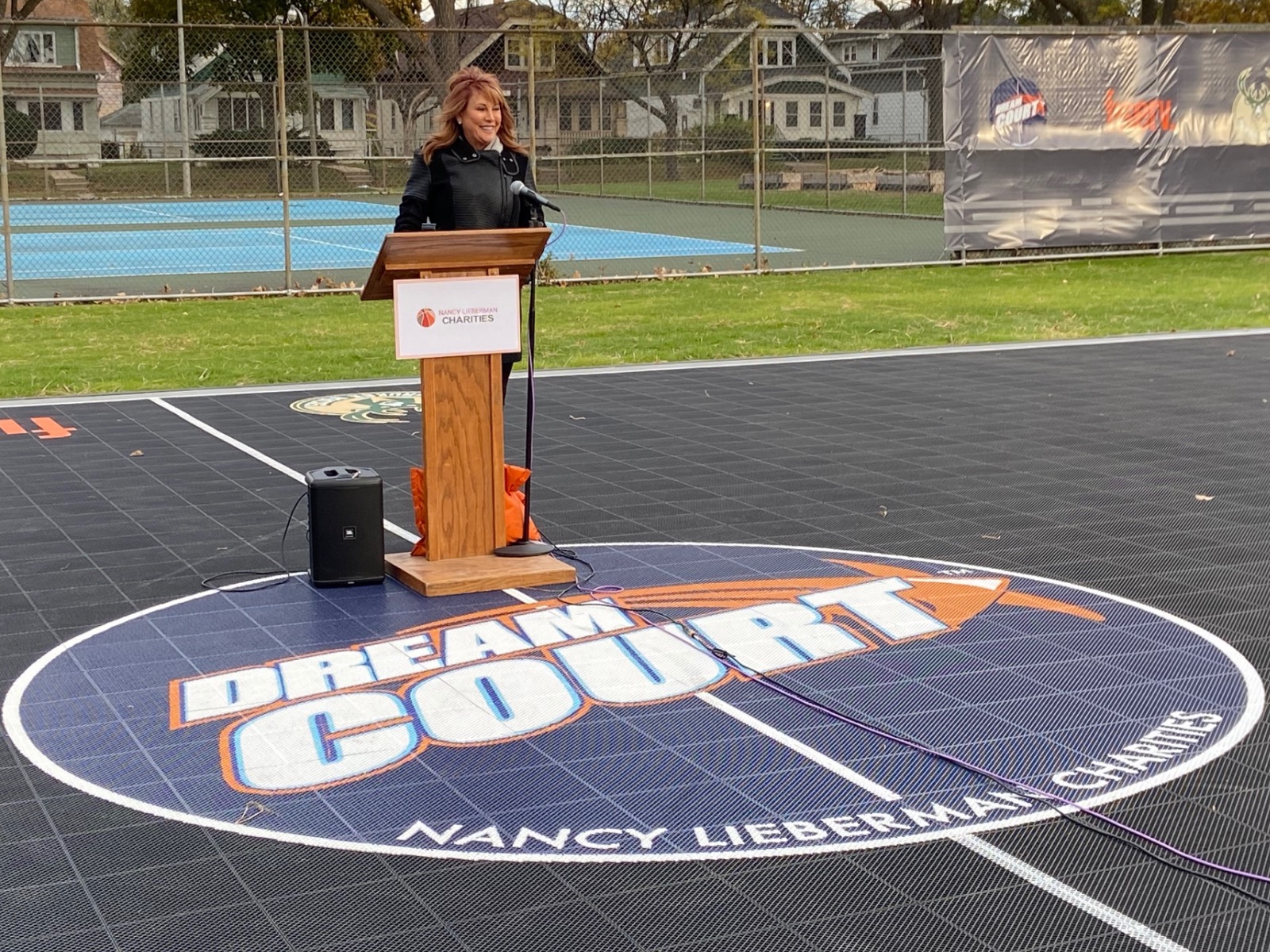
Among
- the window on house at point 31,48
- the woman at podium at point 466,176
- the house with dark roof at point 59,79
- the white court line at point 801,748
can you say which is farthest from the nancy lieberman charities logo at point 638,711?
the window on house at point 31,48

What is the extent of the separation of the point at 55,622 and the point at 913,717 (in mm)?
3442

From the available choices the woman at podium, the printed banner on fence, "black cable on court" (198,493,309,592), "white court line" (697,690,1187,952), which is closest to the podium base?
"black cable on court" (198,493,309,592)

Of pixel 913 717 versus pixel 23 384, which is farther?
pixel 23 384

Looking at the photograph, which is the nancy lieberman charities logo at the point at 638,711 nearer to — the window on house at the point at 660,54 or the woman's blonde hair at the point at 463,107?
the woman's blonde hair at the point at 463,107

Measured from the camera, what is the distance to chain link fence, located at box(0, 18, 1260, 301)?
2158 cm

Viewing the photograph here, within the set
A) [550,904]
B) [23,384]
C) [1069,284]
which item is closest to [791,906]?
[550,904]

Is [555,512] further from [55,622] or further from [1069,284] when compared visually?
[1069,284]

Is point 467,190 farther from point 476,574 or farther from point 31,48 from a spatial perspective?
point 31,48

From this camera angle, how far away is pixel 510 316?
7168mm

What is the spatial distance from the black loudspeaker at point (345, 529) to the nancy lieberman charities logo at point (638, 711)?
0.12 metres

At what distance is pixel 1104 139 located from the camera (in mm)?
21781

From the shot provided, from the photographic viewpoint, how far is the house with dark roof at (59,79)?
29.0m

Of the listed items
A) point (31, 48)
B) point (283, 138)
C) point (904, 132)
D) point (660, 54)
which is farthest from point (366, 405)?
point (31, 48)

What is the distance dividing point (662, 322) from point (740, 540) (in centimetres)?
898
